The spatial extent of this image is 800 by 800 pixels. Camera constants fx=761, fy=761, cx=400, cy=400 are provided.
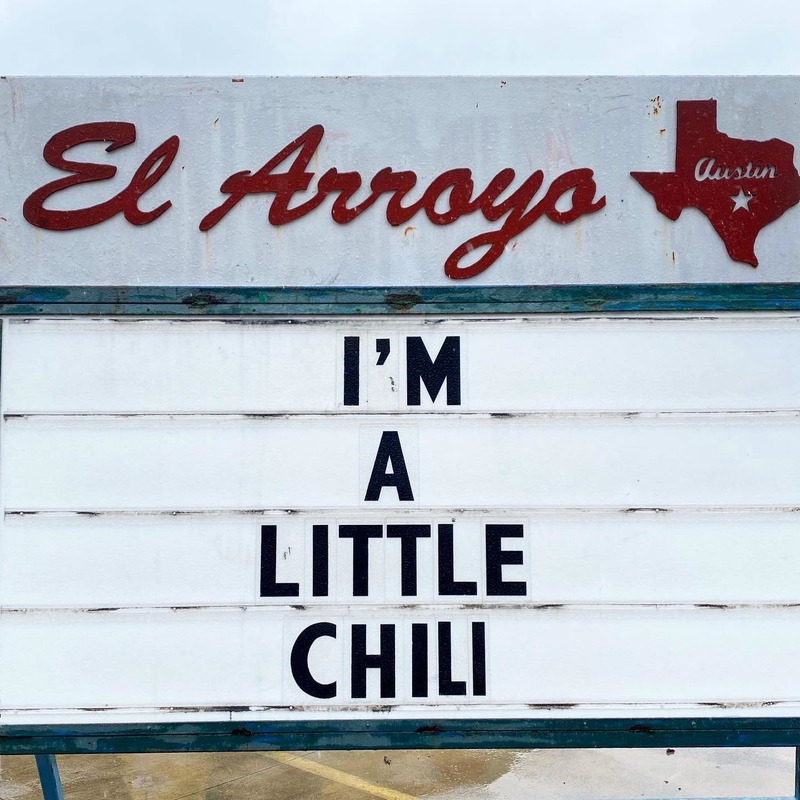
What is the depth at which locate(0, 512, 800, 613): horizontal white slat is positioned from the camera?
3.80m

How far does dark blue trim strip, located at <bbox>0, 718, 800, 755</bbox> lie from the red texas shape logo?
103 inches

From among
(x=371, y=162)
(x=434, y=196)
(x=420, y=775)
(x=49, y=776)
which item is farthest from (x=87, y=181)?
(x=420, y=775)

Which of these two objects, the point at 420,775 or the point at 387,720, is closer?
the point at 387,720

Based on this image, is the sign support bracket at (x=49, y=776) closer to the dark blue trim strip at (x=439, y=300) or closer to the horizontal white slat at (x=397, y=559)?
the horizontal white slat at (x=397, y=559)

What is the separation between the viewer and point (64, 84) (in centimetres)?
408

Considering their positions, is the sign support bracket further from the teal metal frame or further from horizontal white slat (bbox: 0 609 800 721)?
horizontal white slat (bbox: 0 609 800 721)

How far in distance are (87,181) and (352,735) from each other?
3.20m

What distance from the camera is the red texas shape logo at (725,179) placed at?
162 inches

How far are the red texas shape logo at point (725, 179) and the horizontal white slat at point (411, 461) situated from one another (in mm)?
1119

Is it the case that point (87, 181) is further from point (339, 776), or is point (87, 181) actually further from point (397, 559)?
point (339, 776)

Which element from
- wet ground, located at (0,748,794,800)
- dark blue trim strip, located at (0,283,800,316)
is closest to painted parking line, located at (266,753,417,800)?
wet ground, located at (0,748,794,800)

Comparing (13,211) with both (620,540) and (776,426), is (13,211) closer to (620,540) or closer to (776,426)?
(620,540)

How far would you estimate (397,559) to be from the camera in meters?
3.83

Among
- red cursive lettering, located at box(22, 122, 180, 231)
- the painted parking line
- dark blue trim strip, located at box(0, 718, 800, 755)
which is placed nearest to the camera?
dark blue trim strip, located at box(0, 718, 800, 755)
